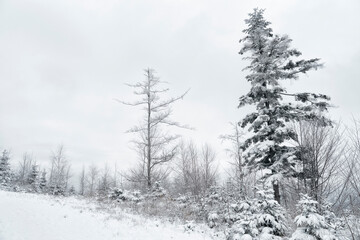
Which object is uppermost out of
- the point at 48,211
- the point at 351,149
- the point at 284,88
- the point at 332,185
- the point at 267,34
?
the point at 267,34

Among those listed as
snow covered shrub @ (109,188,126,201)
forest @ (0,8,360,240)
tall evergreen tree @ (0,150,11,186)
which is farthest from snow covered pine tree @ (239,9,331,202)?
tall evergreen tree @ (0,150,11,186)

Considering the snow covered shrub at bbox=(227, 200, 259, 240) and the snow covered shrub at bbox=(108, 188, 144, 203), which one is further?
the snow covered shrub at bbox=(108, 188, 144, 203)

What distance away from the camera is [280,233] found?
7.13 m

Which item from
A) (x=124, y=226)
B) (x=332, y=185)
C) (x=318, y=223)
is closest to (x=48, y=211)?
(x=124, y=226)

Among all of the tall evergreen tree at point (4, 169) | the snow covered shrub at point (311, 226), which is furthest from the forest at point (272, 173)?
the tall evergreen tree at point (4, 169)

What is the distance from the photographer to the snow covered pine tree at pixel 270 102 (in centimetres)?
1062

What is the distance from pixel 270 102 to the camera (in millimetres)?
11906

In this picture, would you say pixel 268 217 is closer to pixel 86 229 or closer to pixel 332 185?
→ pixel 332 185

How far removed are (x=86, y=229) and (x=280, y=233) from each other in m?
6.34

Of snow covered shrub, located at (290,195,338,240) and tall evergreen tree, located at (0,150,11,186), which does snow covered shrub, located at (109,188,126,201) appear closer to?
snow covered shrub, located at (290,195,338,240)

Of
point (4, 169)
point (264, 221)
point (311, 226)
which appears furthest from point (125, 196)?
point (4, 169)

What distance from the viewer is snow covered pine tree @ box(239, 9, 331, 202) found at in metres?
10.6

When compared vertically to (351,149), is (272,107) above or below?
above

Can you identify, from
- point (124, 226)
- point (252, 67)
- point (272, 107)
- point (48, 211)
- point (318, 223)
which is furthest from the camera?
point (252, 67)
